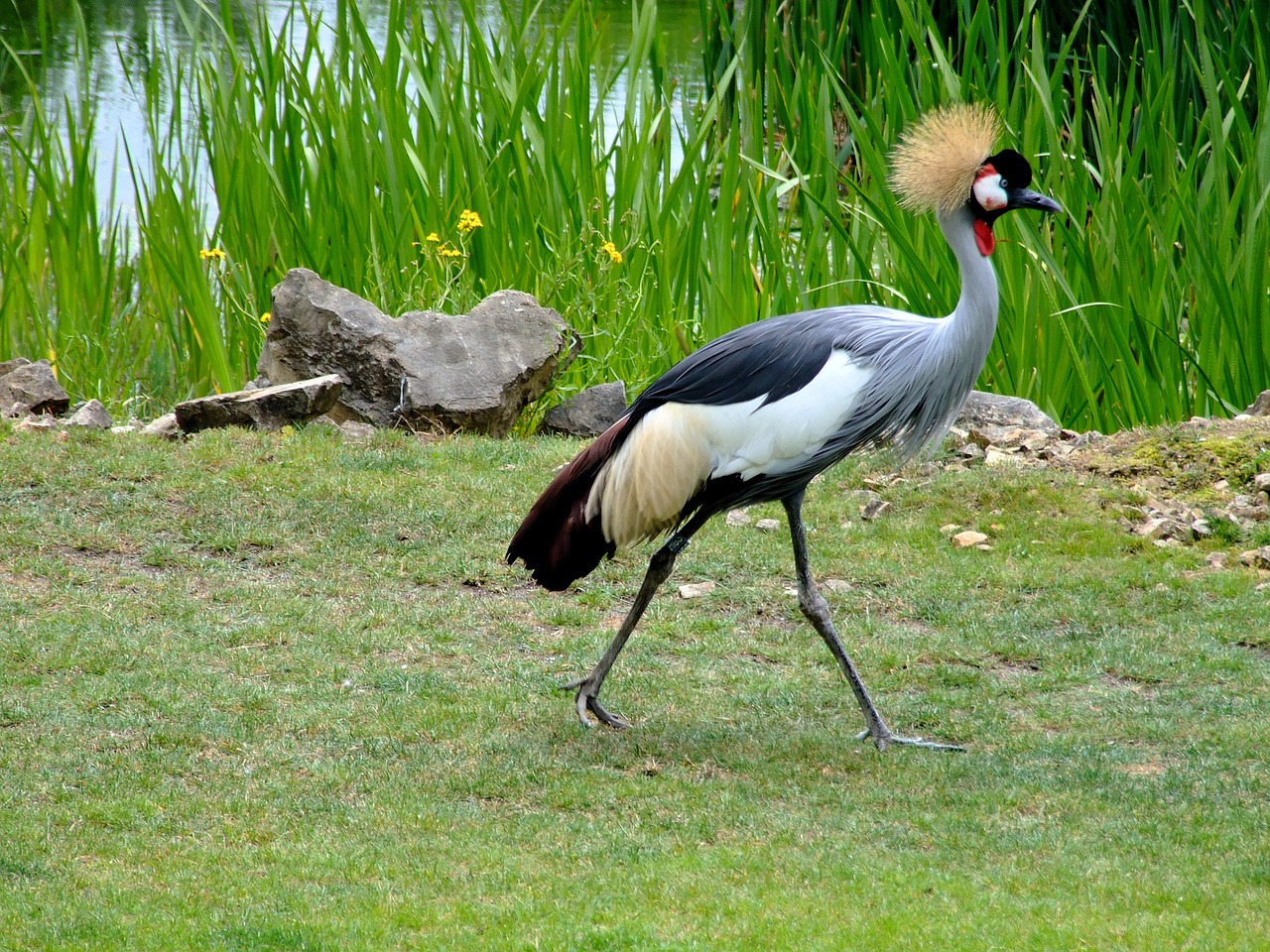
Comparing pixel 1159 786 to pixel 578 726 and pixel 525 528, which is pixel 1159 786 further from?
pixel 525 528

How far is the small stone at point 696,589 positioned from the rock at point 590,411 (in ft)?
7.07

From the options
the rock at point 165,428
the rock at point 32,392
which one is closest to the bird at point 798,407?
the rock at point 165,428

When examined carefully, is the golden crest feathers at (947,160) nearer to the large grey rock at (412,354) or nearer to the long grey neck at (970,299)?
the long grey neck at (970,299)

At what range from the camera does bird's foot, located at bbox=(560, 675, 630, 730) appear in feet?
15.3

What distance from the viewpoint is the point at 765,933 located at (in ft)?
10.9

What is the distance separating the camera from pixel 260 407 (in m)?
7.52

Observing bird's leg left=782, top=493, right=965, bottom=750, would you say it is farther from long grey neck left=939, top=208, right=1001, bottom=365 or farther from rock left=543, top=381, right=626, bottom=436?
rock left=543, top=381, right=626, bottom=436

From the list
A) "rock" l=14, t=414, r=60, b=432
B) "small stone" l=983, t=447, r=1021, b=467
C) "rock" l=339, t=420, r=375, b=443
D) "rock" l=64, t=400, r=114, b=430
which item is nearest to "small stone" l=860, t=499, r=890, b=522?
"small stone" l=983, t=447, r=1021, b=467

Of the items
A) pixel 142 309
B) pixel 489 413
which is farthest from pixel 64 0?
pixel 489 413

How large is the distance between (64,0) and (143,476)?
15.5m

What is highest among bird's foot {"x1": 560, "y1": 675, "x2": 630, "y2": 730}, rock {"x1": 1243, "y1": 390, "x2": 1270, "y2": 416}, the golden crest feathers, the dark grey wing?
the golden crest feathers

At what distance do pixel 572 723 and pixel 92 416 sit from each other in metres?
4.09

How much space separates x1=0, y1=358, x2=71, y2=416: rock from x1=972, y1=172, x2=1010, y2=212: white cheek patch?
5.26 meters

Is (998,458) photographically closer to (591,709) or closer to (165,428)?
(591,709)
